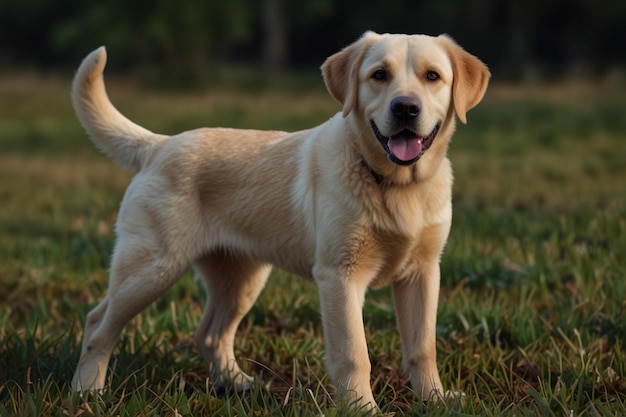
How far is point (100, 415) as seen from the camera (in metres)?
3.01

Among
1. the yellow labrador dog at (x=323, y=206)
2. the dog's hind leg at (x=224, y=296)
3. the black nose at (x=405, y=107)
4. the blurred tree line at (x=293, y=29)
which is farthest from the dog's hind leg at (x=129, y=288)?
the blurred tree line at (x=293, y=29)

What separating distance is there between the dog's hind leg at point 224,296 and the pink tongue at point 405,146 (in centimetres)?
103

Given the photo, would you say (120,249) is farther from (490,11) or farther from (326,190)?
(490,11)

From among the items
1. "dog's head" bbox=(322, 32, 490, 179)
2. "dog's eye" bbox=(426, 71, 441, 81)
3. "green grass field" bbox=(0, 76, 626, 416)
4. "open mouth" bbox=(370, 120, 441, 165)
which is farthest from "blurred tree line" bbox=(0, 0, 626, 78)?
"open mouth" bbox=(370, 120, 441, 165)

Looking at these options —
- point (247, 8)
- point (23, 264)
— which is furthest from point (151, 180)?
point (247, 8)

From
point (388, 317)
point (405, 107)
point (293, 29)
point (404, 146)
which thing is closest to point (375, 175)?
point (404, 146)

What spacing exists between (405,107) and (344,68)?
50 centimetres

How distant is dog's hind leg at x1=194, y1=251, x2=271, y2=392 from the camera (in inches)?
165

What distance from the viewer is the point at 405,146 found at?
344 centimetres

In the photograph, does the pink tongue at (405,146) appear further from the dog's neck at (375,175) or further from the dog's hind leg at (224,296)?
the dog's hind leg at (224,296)

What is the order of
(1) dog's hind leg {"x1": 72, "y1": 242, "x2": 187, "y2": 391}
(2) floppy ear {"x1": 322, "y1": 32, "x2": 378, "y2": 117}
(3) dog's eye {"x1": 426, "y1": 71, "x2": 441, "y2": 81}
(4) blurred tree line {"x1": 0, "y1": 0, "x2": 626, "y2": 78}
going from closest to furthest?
(3) dog's eye {"x1": 426, "y1": 71, "x2": 441, "y2": 81}, (2) floppy ear {"x1": 322, "y1": 32, "x2": 378, "y2": 117}, (1) dog's hind leg {"x1": 72, "y1": 242, "x2": 187, "y2": 391}, (4) blurred tree line {"x1": 0, "y1": 0, "x2": 626, "y2": 78}

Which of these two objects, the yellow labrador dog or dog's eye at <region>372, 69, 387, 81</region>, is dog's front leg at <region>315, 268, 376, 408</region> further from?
→ dog's eye at <region>372, 69, 387, 81</region>

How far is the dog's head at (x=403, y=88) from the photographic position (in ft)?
11.2

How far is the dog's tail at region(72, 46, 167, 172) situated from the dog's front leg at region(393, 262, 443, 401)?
1414 millimetres
